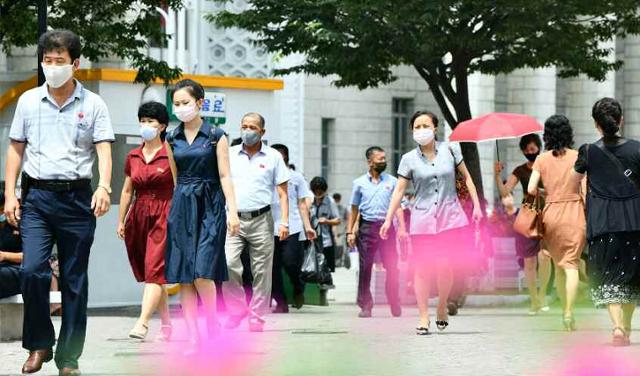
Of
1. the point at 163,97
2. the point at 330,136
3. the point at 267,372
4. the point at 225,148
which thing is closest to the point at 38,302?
the point at 267,372

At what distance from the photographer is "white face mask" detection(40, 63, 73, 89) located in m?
10.9

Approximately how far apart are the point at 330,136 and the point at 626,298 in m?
34.9

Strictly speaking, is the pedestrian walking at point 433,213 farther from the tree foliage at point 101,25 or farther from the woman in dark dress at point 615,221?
the tree foliage at point 101,25

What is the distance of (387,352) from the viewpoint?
43.4 ft

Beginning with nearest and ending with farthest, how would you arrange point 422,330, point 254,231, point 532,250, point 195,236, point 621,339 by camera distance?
point 195,236 → point 621,339 → point 422,330 → point 254,231 → point 532,250

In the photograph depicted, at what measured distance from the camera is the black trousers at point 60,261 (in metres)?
10.8

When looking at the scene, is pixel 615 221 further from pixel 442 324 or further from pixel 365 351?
pixel 442 324

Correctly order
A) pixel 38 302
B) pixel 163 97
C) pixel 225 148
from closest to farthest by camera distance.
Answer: pixel 38 302, pixel 225 148, pixel 163 97

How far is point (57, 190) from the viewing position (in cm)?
1088

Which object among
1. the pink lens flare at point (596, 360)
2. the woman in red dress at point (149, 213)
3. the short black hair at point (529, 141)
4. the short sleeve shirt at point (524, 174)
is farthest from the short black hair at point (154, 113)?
the short black hair at point (529, 141)

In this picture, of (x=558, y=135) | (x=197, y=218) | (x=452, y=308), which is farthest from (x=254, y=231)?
(x=452, y=308)

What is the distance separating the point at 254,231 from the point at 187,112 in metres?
3.10

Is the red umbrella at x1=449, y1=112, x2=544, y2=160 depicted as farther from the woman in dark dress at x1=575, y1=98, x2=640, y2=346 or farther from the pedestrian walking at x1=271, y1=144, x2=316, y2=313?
the woman in dark dress at x1=575, y1=98, x2=640, y2=346

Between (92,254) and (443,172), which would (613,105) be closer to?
(443,172)
